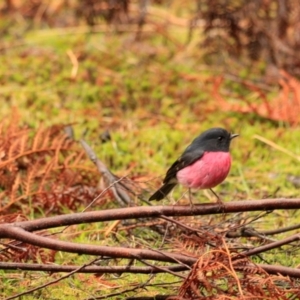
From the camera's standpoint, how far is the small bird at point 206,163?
12.1 ft

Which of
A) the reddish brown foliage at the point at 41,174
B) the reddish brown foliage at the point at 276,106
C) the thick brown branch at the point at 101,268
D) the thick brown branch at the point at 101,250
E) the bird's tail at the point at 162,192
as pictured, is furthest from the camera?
the reddish brown foliage at the point at 276,106

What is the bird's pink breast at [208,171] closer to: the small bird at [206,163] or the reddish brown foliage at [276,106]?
the small bird at [206,163]

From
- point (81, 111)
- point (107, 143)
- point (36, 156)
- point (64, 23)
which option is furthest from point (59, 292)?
point (64, 23)

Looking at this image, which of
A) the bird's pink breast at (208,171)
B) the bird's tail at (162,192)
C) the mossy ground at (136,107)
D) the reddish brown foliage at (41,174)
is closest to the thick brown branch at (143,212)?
the bird's pink breast at (208,171)

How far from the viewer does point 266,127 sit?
6188 millimetres

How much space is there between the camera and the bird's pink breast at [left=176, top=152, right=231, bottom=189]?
367 centimetres

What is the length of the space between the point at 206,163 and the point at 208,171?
61 millimetres

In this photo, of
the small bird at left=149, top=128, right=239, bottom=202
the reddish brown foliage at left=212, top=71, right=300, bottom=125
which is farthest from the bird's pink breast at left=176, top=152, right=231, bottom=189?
the reddish brown foliage at left=212, top=71, right=300, bottom=125

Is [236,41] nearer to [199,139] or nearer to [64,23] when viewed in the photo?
[64,23]

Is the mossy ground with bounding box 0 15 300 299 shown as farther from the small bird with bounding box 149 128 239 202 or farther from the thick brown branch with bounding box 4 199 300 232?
the thick brown branch with bounding box 4 199 300 232

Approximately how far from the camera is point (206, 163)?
3.73 m

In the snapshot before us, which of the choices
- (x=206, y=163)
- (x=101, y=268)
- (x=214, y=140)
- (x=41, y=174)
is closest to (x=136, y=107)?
(x=41, y=174)

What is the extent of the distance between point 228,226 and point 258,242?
0.34 meters

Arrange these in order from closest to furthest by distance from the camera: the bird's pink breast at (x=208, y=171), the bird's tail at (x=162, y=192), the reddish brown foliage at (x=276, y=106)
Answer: the bird's pink breast at (x=208, y=171)
the bird's tail at (x=162, y=192)
the reddish brown foliage at (x=276, y=106)
